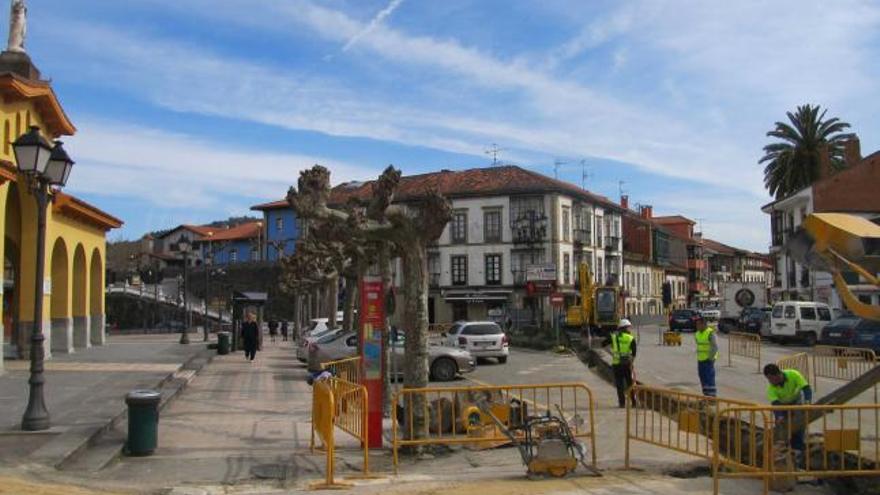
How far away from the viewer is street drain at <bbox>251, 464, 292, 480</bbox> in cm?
991

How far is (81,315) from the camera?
31.9 m

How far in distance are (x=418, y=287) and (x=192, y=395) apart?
8717 millimetres

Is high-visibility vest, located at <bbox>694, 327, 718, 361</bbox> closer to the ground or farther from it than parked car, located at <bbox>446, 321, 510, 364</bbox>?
farther from it

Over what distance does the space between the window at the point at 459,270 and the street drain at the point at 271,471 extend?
57097mm

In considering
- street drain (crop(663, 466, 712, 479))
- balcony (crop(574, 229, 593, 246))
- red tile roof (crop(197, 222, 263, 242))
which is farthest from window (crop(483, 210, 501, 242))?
street drain (crop(663, 466, 712, 479))

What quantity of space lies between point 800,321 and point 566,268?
102ft

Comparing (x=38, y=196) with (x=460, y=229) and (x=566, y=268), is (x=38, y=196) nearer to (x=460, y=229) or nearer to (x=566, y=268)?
(x=460, y=229)

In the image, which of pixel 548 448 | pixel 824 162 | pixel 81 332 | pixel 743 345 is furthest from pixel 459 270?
pixel 548 448

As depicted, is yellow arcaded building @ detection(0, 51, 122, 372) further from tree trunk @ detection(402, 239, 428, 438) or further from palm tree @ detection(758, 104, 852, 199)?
palm tree @ detection(758, 104, 852, 199)

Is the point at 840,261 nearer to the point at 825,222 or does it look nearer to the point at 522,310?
the point at 825,222

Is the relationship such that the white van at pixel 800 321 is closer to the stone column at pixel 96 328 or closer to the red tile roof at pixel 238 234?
the stone column at pixel 96 328

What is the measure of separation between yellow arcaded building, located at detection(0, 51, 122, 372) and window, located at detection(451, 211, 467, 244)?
36.1 meters

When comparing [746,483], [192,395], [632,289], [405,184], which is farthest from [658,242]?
[746,483]

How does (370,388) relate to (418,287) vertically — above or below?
below
